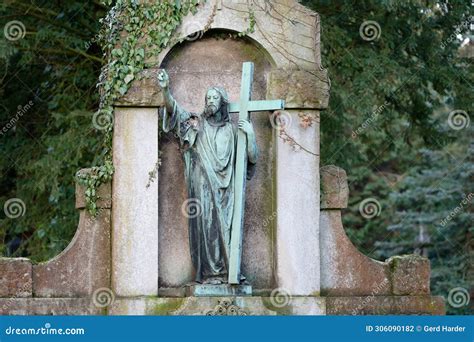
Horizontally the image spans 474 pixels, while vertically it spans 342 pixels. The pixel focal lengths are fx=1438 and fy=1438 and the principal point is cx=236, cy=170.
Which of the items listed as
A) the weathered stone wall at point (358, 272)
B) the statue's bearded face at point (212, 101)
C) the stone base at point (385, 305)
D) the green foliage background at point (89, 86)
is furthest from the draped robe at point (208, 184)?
the green foliage background at point (89, 86)

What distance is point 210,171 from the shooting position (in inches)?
514

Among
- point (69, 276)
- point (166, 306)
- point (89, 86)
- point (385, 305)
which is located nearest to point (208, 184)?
point (166, 306)

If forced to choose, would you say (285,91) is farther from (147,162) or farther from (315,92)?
(147,162)

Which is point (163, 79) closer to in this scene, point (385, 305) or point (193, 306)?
point (193, 306)

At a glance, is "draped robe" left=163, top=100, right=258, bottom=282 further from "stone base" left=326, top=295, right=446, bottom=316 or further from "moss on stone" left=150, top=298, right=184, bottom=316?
"stone base" left=326, top=295, right=446, bottom=316

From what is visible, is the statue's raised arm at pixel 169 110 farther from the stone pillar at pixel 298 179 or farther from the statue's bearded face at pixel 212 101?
the stone pillar at pixel 298 179

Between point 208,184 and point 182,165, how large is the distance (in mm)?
447

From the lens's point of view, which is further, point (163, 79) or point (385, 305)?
point (385, 305)

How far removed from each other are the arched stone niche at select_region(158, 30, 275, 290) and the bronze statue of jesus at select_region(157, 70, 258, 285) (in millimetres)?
243

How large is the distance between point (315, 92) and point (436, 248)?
490 inches

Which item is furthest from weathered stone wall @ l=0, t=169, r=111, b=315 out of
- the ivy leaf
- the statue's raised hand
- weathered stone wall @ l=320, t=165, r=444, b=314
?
weathered stone wall @ l=320, t=165, r=444, b=314

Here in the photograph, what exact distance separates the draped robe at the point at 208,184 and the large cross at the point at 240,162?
68 mm

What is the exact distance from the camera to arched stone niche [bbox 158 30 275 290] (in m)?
13.3

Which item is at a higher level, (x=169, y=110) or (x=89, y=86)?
(x=89, y=86)
